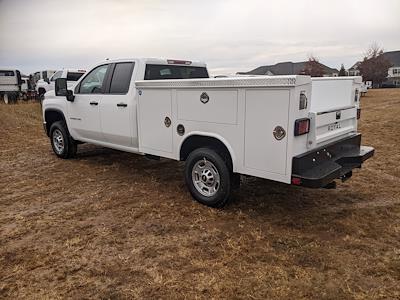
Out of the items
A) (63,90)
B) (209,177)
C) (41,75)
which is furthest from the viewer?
(41,75)

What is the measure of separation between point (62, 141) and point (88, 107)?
143 centimetres

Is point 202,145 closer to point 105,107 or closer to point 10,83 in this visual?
point 105,107

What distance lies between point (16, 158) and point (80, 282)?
5691 millimetres

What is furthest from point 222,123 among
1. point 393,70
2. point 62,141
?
point 393,70

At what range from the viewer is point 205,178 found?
464 cm

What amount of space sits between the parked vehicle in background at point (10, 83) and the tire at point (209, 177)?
24599mm

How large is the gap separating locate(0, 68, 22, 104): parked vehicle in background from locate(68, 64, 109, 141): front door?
849 inches

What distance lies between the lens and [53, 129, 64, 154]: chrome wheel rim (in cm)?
741

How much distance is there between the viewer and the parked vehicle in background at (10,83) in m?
25.5

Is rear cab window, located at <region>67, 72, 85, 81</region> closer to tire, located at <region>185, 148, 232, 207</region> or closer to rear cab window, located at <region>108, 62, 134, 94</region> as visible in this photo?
rear cab window, located at <region>108, 62, 134, 94</region>

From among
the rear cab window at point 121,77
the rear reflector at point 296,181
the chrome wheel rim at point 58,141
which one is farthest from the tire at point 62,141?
the rear reflector at point 296,181

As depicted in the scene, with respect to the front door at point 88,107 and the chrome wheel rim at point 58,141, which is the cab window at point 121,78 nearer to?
the front door at point 88,107

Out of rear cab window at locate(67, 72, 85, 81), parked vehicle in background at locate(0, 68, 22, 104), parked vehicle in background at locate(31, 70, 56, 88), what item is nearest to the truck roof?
rear cab window at locate(67, 72, 85, 81)

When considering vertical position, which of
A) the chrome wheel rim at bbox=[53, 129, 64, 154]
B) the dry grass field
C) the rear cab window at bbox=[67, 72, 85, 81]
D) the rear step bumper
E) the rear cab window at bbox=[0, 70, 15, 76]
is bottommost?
the dry grass field
